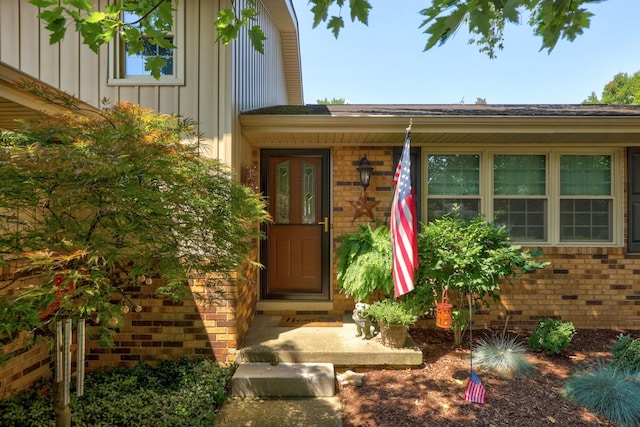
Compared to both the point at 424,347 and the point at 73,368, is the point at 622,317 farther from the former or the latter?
the point at 73,368

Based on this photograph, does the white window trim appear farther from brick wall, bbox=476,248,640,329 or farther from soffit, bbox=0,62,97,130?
brick wall, bbox=476,248,640,329

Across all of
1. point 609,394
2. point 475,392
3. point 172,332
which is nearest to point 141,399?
point 172,332

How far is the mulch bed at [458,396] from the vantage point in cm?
288

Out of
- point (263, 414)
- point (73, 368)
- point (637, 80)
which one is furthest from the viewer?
point (637, 80)

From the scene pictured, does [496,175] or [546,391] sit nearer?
[546,391]

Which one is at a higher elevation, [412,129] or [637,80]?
[637,80]

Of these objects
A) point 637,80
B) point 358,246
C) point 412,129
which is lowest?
point 358,246

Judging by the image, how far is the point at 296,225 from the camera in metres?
5.20

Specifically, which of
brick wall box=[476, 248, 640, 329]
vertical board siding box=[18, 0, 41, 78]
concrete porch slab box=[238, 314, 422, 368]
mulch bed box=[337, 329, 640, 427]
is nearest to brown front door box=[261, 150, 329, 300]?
concrete porch slab box=[238, 314, 422, 368]

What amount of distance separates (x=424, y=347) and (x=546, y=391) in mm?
1317

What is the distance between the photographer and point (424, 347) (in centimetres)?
427

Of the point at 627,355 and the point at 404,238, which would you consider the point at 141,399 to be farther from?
the point at 627,355

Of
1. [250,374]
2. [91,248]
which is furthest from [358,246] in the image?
[91,248]

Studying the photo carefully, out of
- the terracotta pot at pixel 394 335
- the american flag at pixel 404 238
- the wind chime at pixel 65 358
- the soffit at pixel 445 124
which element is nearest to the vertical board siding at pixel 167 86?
the soffit at pixel 445 124
